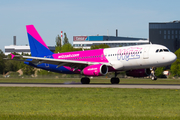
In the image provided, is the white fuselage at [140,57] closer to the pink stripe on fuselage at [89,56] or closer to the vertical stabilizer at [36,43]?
the pink stripe on fuselage at [89,56]

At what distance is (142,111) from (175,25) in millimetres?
115337

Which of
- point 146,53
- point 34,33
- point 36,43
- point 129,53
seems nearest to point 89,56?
point 129,53

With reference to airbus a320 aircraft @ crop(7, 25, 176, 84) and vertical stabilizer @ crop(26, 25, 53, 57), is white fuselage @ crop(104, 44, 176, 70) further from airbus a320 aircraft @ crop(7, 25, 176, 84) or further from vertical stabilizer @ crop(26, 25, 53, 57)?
vertical stabilizer @ crop(26, 25, 53, 57)

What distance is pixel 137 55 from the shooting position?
3650 centimetres

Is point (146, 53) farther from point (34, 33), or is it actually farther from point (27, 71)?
point (27, 71)

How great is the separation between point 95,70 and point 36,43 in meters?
14.3

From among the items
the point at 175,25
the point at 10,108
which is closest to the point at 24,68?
the point at 175,25

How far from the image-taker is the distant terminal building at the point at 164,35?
121m

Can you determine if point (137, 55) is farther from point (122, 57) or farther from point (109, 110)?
point (109, 110)

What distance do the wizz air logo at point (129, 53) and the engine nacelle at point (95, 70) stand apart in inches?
90.4

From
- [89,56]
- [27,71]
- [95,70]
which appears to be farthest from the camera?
[27,71]

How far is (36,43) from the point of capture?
4703 cm

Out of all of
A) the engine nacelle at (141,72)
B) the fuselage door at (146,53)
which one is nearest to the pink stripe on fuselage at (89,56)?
the engine nacelle at (141,72)

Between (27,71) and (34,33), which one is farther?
(27,71)
